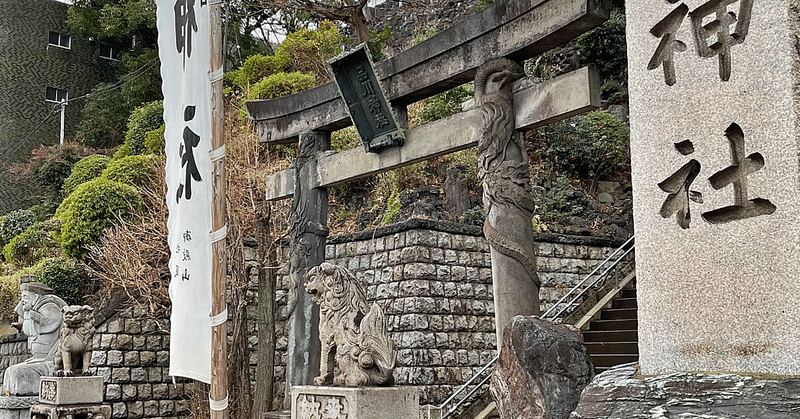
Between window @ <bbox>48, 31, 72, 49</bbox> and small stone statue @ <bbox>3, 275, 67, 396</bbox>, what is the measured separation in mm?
15457

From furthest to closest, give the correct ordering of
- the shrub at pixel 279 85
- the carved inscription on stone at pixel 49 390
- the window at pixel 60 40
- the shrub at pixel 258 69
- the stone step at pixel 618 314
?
the window at pixel 60 40, the shrub at pixel 258 69, the shrub at pixel 279 85, the stone step at pixel 618 314, the carved inscription on stone at pixel 49 390

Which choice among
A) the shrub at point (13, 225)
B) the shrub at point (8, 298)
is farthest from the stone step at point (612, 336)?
the shrub at point (13, 225)

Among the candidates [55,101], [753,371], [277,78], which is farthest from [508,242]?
[55,101]

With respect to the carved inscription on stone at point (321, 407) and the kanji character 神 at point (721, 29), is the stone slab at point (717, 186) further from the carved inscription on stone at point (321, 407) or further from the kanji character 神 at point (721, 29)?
the carved inscription on stone at point (321, 407)

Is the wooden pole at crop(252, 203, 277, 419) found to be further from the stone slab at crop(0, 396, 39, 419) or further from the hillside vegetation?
the stone slab at crop(0, 396, 39, 419)

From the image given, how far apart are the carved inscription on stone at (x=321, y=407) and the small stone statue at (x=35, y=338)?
765cm

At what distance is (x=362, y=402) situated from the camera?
18.5 feet

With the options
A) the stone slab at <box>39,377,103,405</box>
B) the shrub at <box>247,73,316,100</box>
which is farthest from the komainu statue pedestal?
the shrub at <box>247,73,316,100</box>

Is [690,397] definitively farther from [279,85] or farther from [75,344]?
[279,85]

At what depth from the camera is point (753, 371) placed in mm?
2684

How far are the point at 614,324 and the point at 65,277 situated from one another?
10.5m

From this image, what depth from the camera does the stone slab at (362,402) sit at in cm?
565

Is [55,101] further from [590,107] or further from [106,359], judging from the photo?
[590,107]

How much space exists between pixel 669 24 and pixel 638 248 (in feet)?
2.91
